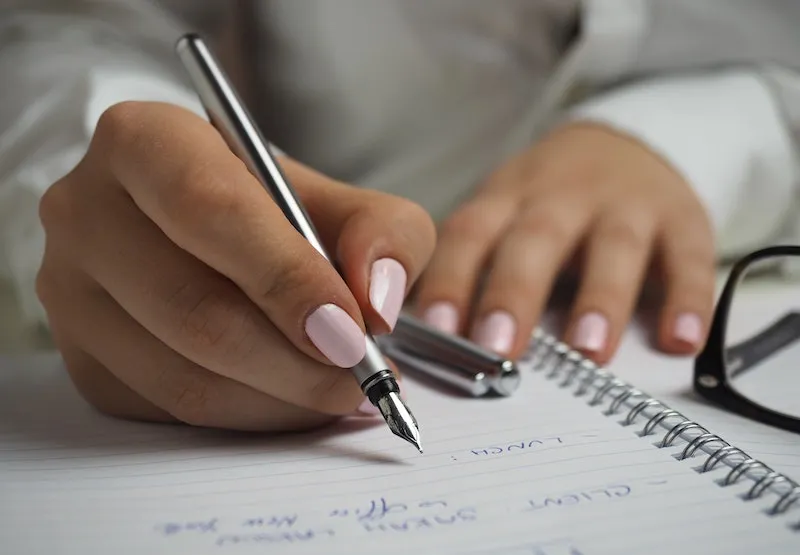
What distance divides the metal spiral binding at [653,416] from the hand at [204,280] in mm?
79

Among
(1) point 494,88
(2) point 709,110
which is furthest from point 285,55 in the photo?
(2) point 709,110

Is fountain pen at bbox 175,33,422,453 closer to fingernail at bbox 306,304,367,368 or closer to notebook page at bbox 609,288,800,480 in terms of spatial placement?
fingernail at bbox 306,304,367,368

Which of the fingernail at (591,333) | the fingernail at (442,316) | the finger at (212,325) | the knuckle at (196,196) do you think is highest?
the knuckle at (196,196)

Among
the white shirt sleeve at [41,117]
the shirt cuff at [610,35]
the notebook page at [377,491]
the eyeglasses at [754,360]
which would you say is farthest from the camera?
the shirt cuff at [610,35]

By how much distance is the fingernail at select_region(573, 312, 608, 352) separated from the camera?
369mm

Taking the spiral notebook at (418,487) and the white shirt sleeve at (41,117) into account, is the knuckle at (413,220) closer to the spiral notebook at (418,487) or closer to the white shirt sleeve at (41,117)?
the spiral notebook at (418,487)

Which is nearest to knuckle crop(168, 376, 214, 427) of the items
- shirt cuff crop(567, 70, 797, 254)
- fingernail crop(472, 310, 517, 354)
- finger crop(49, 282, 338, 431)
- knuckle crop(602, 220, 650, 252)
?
finger crop(49, 282, 338, 431)

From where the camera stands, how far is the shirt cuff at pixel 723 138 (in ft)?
1.68

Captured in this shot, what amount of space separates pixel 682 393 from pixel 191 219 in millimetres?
199

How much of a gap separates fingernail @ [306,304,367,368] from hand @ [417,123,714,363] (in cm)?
11

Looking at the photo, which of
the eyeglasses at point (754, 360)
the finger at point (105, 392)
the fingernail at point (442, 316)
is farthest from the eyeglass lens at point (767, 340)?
the finger at point (105, 392)

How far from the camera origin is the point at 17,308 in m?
0.46

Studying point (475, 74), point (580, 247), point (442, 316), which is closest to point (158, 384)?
point (442, 316)

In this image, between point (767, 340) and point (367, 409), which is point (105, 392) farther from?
point (767, 340)
